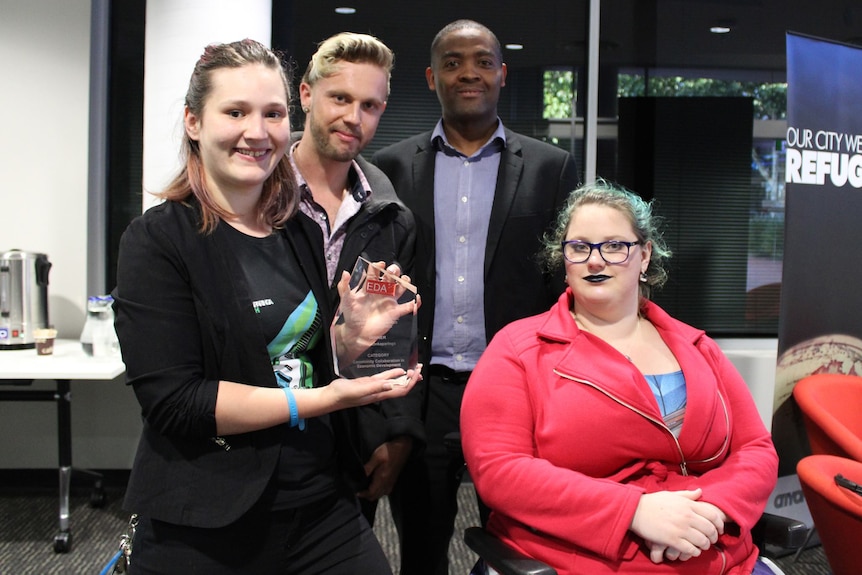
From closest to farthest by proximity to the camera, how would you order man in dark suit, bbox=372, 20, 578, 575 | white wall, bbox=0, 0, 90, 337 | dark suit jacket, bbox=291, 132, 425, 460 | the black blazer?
the black blazer → dark suit jacket, bbox=291, 132, 425, 460 → man in dark suit, bbox=372, 20, 578, 575 → white wall, bbox=0, 0, 90, 337

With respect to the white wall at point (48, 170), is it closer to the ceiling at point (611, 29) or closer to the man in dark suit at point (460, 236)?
the ceiling at point (611, 29)

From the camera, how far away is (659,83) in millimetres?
4500

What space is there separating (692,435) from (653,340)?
0.88 ft

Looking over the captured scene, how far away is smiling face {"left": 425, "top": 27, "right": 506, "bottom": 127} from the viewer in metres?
2.31

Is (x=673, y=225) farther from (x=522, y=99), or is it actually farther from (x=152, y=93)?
(x=152, y=93)

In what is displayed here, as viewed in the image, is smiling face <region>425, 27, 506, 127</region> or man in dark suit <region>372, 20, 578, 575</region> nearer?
man in dark suit <region>372, 20, 578, 575</region>

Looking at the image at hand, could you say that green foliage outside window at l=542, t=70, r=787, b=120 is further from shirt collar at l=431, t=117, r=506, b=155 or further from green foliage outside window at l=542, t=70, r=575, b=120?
shirt collar at l=431, t=117, r=506, b=155

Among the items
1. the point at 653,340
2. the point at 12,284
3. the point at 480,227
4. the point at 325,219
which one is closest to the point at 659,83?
the point at 480,227

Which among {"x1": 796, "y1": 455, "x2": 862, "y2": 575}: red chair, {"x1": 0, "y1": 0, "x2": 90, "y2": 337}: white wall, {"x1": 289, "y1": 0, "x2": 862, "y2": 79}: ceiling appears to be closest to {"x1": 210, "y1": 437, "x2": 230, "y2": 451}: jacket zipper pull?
{"x1": 796, "y1": 455, "x2": 862, "y2": 575}: red chair

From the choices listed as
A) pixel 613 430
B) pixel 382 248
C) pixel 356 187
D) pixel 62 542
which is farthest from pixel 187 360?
pixel 62 542

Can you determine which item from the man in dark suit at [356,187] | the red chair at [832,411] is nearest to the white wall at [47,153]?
the man in dark suit at [356,187]

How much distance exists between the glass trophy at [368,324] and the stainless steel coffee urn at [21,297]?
2.88 metres

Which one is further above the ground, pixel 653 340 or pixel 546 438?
pixel 653 340

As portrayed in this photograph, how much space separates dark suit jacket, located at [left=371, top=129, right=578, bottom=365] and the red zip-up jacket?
35 centimetres
